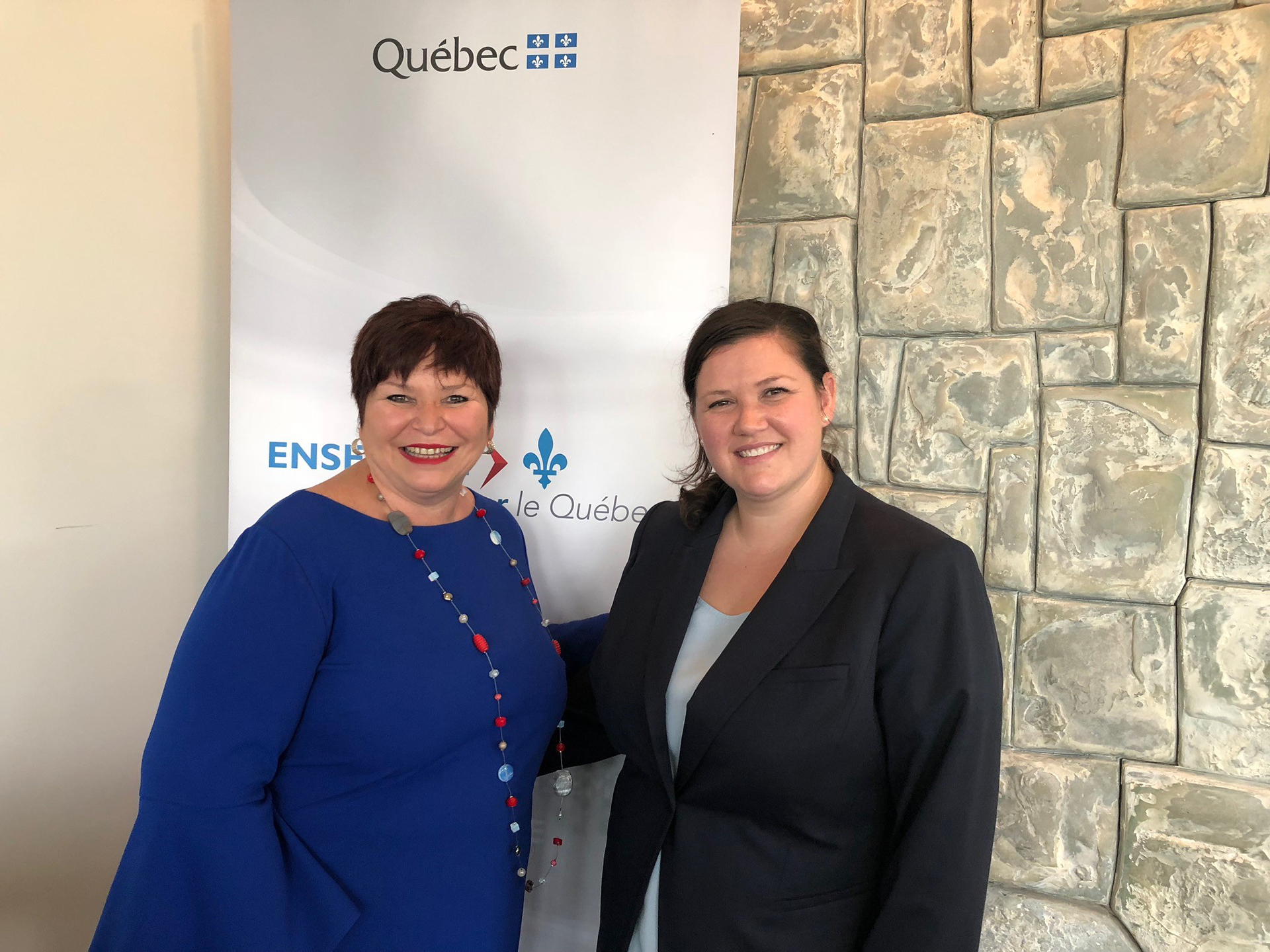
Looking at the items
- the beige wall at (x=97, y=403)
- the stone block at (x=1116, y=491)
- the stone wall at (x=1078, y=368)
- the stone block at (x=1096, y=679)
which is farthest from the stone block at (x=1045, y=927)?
the beige wall at (x=97, y=403)

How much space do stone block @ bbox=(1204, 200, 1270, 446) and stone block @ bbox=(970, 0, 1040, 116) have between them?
0.46 meters

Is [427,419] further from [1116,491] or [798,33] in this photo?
[1116,491]

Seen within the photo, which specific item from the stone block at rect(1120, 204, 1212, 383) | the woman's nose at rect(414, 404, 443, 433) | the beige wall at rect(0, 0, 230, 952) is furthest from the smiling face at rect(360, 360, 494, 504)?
the stone block at rect(1120, 204, 1212, 383)

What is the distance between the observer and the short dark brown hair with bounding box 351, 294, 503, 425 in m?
1.38

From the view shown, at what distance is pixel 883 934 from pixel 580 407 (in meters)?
1.21

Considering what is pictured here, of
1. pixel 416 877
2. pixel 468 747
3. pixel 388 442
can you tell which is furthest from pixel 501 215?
pixel 416 877

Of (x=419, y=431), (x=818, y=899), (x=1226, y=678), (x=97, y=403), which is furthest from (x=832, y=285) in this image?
(x=97, y=403)

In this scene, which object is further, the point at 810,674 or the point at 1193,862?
the point at 1193,862

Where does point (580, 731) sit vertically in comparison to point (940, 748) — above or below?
below

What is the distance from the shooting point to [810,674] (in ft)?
3.74

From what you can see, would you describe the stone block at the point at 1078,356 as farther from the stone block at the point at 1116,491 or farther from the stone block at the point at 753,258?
the stone block at the point at 753,258

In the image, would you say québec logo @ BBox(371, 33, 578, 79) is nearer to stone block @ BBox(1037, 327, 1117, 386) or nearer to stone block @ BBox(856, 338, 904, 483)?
stone block @ BBox(856, 338, 904, 483)

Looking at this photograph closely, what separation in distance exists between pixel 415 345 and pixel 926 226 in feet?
3.79

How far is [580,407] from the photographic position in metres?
1.83
